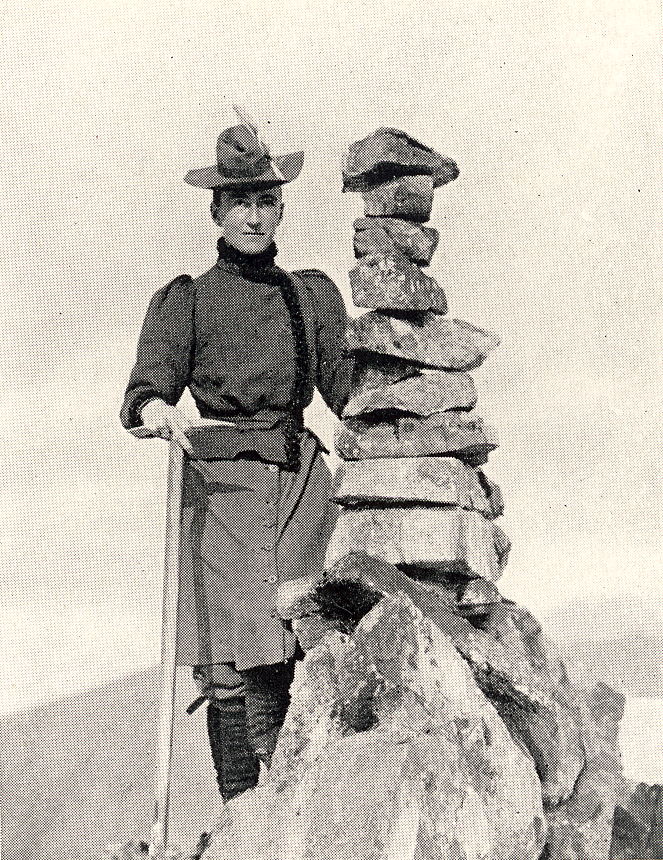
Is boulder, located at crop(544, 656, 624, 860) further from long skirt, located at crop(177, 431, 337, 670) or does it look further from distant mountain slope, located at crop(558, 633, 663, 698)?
distant mountain slope, located at crop(558, 633, 663, 698)

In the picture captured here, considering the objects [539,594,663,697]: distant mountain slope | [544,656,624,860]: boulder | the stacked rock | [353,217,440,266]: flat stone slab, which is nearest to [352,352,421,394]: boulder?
the stacked rock

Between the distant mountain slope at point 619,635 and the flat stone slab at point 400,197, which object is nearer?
the flat stone slab at point 400,197

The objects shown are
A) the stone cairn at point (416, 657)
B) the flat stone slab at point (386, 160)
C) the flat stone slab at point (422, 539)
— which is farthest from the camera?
the flat stone slab at point (386, 160)

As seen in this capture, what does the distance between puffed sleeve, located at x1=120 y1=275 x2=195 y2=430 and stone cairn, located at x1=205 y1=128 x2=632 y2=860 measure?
848 millimetres

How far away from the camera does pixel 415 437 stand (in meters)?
5.86

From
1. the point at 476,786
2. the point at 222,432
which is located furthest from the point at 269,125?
the point at 476,786

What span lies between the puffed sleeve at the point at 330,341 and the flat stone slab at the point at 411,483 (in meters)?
0.51

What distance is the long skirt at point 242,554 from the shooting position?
19.6 feet

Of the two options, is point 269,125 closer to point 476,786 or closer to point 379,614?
point 379,614

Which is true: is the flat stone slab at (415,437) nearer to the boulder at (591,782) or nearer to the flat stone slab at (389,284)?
the flat stone slab at (389,284)

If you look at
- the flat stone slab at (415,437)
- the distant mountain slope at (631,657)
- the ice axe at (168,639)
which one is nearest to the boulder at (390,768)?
the ice axe at (168,639)

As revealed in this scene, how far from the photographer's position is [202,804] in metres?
7.74

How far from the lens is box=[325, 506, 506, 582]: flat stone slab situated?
5.69m

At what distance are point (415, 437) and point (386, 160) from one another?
4.21 feet
